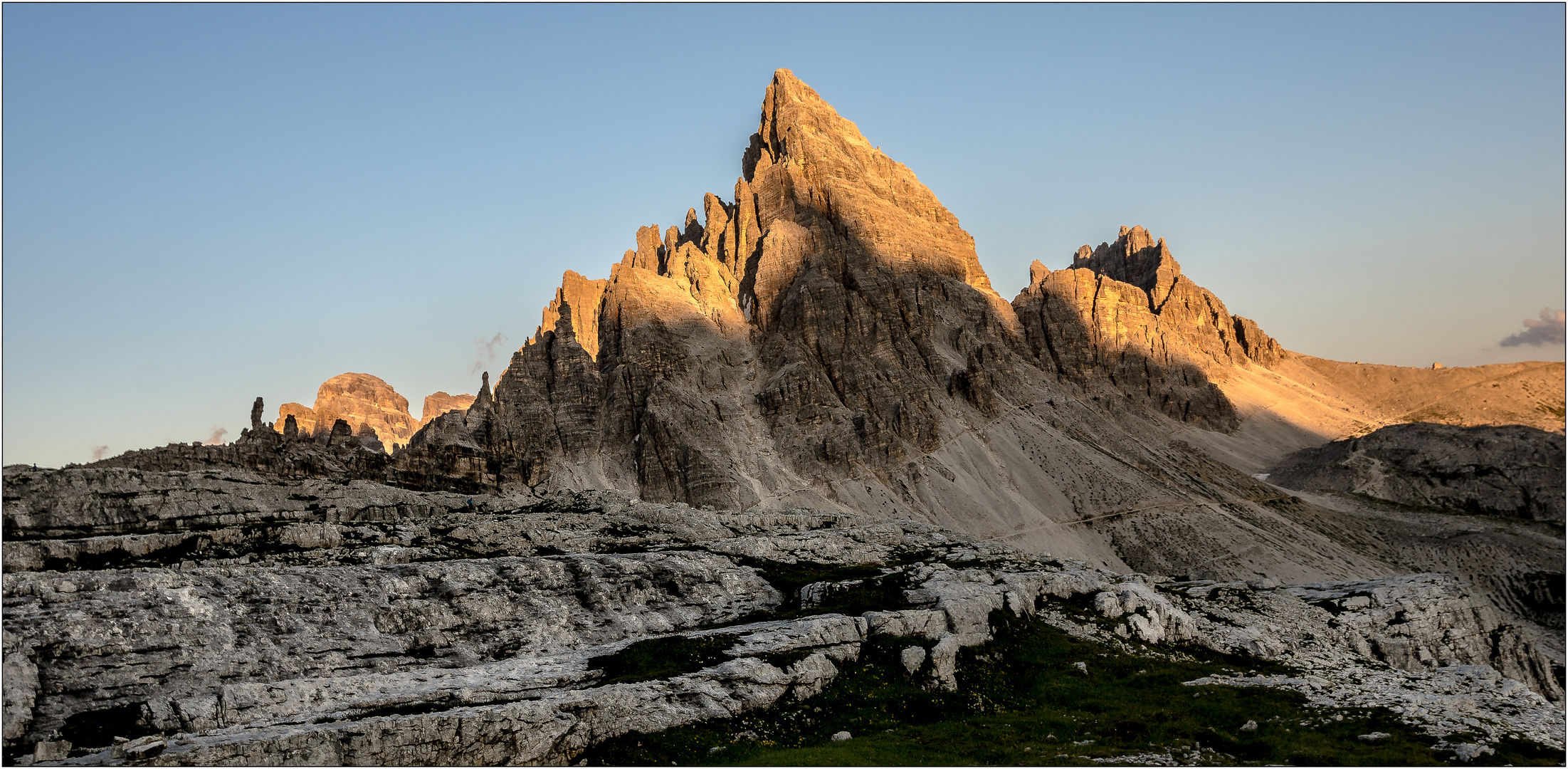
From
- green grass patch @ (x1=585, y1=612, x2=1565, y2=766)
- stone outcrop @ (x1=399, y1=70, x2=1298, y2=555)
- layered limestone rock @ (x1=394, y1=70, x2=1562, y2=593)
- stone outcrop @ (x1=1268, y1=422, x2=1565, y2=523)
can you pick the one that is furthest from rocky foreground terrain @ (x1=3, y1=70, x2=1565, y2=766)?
stone outcrop @ (x1=1268, y1=422, x2=1565, y2=523)

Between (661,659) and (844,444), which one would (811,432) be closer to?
(844,444)

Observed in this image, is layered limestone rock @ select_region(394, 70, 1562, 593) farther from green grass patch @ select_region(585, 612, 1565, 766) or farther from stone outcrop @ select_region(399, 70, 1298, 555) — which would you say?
green grass patch @ select_region(585, 612, 1565, 766)

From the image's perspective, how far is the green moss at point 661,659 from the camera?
1608 inches

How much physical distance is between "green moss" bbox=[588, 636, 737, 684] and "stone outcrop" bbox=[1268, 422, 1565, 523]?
174250 mm

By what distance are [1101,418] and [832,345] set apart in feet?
187

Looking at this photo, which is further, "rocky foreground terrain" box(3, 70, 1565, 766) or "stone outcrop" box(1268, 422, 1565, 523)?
"stone outcrop" box(1268, 422, 1565, 523)

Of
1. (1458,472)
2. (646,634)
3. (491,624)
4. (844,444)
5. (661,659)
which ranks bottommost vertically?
(1458,472)

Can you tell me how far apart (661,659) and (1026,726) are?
1622cm

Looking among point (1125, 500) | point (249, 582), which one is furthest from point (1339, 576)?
point (249, 582)

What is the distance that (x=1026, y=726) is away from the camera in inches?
1473

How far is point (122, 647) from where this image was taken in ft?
141

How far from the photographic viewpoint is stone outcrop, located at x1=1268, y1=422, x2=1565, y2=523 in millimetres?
176250

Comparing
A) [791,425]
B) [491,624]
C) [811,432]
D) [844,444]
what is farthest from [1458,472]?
[491,624]

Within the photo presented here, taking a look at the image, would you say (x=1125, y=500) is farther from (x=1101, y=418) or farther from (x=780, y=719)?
(x=780, y=719)
